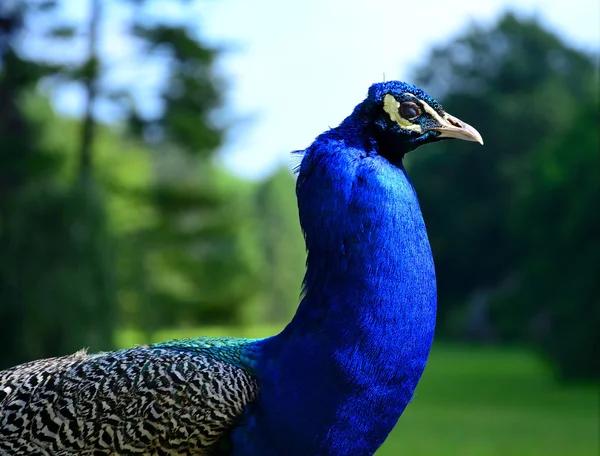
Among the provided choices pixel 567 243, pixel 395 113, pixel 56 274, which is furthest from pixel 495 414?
pixel 395 113

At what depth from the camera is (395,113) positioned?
8.80ft

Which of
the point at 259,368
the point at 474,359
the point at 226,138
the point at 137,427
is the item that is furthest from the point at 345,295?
the point at 474,359

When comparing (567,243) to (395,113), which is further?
(567,243)

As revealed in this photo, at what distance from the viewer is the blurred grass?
10.7 m

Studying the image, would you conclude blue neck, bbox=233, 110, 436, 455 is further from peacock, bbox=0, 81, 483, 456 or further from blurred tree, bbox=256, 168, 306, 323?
blurred tree, bbox=256, 168, 306, 323

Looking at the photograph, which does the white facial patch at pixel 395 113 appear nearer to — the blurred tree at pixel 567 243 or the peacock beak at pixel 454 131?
the peacock beak at pixel 454 131

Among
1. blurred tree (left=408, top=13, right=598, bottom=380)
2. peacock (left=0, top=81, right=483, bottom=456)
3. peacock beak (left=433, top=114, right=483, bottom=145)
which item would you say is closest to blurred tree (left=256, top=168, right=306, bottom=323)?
blurred tree (left=408, top=13, right=598, bottom=380)

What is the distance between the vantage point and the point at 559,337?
1730 cm

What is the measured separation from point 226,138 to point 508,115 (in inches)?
581

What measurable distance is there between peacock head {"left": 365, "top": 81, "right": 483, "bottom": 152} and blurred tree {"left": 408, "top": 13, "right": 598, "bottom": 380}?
23491mm

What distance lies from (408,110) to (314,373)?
0.88m

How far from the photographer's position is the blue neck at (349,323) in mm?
2477

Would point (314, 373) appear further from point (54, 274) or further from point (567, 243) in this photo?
point (567, 243)

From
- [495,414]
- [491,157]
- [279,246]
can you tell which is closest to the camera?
[495,414]
